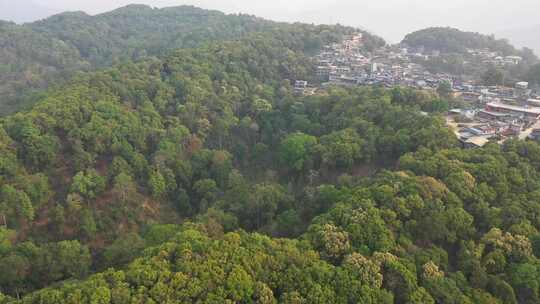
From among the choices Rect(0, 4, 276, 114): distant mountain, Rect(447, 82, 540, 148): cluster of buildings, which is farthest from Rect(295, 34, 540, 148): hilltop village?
Rect(0, 4, 276, 114): distant mountain

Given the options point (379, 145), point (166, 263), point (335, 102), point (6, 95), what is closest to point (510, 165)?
point (379, 145)

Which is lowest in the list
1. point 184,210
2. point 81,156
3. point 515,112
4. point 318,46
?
point 184,210

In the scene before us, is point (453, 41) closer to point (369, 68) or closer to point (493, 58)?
point (493, 58)

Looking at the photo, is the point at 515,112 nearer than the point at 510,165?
No

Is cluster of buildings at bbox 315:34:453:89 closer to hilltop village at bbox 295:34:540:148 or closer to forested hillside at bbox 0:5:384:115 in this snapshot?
hilltop village at bbox 295:34:540:148

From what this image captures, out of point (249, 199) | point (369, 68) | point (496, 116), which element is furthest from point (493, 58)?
point (249, 199)

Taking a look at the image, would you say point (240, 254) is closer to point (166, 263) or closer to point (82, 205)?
point (166, 263)

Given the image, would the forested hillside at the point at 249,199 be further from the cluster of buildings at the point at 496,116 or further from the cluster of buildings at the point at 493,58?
the cluster of buildings at the point at 493,58
